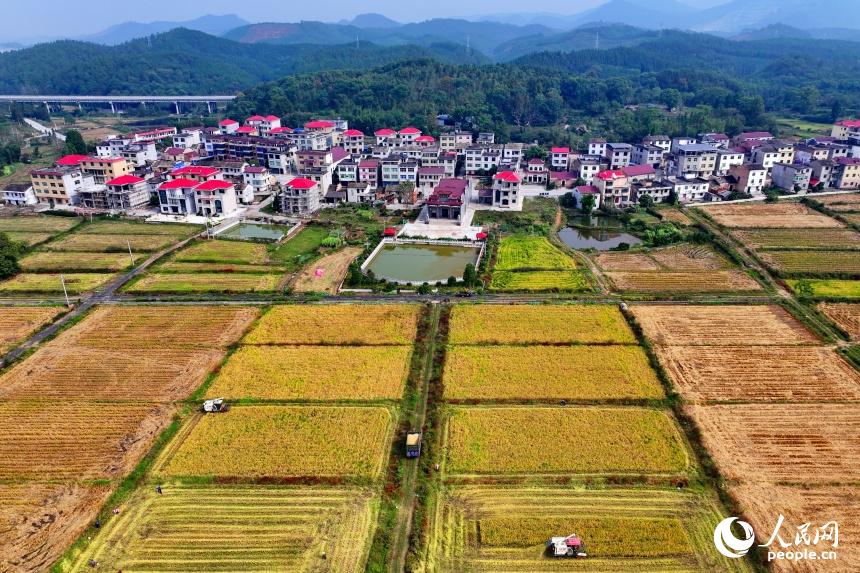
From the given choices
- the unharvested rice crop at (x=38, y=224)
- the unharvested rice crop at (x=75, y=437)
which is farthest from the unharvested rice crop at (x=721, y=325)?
the unharvested rice crop at (x=38, y=224)

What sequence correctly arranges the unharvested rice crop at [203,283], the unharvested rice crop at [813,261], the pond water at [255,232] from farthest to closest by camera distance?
the pond water at [255,232] → the unharvested rice crop at [813,261] → the unharvested rice crop at [203,283]

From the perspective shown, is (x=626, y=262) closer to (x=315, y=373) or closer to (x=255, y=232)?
(x=315, y=373)

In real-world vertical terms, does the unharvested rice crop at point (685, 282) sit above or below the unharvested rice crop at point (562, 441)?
above

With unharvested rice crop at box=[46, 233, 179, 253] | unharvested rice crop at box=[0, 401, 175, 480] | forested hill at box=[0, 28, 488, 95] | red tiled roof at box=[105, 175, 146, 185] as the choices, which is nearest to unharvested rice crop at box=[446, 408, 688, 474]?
unharvested rice crop at box=[0, 401, 175, 480]

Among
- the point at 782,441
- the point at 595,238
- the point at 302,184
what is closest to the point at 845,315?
the point at 782,441

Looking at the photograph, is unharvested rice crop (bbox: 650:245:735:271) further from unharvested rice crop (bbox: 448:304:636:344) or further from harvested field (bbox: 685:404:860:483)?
harvested field (bbox: 685:404:860:483)

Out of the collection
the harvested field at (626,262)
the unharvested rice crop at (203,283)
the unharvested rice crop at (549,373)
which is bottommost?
the unharvested rice crop at (549,373)

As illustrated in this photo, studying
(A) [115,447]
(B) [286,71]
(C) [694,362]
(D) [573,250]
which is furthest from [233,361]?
(B) [286,71]

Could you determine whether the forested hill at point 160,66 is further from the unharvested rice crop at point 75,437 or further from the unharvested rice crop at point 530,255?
the unharvested rice crop at point 75,437
